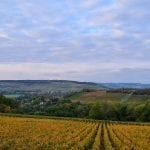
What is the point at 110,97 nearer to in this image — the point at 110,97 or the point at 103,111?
the point at 110,97

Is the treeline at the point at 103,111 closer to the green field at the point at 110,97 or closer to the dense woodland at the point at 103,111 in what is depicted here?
the dense woodland at the point at 103,111

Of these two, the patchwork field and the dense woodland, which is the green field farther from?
the dense woodland

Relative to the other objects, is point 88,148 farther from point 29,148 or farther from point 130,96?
point 130,96

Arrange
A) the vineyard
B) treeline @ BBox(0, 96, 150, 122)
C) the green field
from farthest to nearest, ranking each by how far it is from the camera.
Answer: the green field → treeline @ BBox(0, 96, 150, 122) → the vineyard

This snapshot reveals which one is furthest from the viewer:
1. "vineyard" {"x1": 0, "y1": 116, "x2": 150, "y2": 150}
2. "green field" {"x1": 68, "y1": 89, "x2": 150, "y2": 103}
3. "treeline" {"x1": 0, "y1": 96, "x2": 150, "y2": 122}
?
"green field" {"x1": 68, "y1": 89, "x2": 150, "y2": 103}

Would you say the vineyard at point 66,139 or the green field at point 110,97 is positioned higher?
the green field at point 110,97

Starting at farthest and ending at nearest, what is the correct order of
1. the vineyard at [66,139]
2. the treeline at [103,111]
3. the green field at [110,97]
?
the green field at [110,97] < the treeline at [103,111] < the vineyard at [66,139]

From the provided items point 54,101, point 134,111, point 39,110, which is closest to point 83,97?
point 54,101

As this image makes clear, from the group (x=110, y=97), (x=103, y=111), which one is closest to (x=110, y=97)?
(x=110, y=97)

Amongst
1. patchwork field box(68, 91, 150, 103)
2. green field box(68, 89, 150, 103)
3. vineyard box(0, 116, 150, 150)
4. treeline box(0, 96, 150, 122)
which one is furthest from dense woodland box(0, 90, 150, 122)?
vineyard box(0, 116, 150, 150)

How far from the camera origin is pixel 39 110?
15962 cm

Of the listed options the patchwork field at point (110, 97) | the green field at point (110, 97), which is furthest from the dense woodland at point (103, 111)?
the green field at point (110, 97)

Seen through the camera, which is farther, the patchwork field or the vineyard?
the patchwork field

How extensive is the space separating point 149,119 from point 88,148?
350ft
